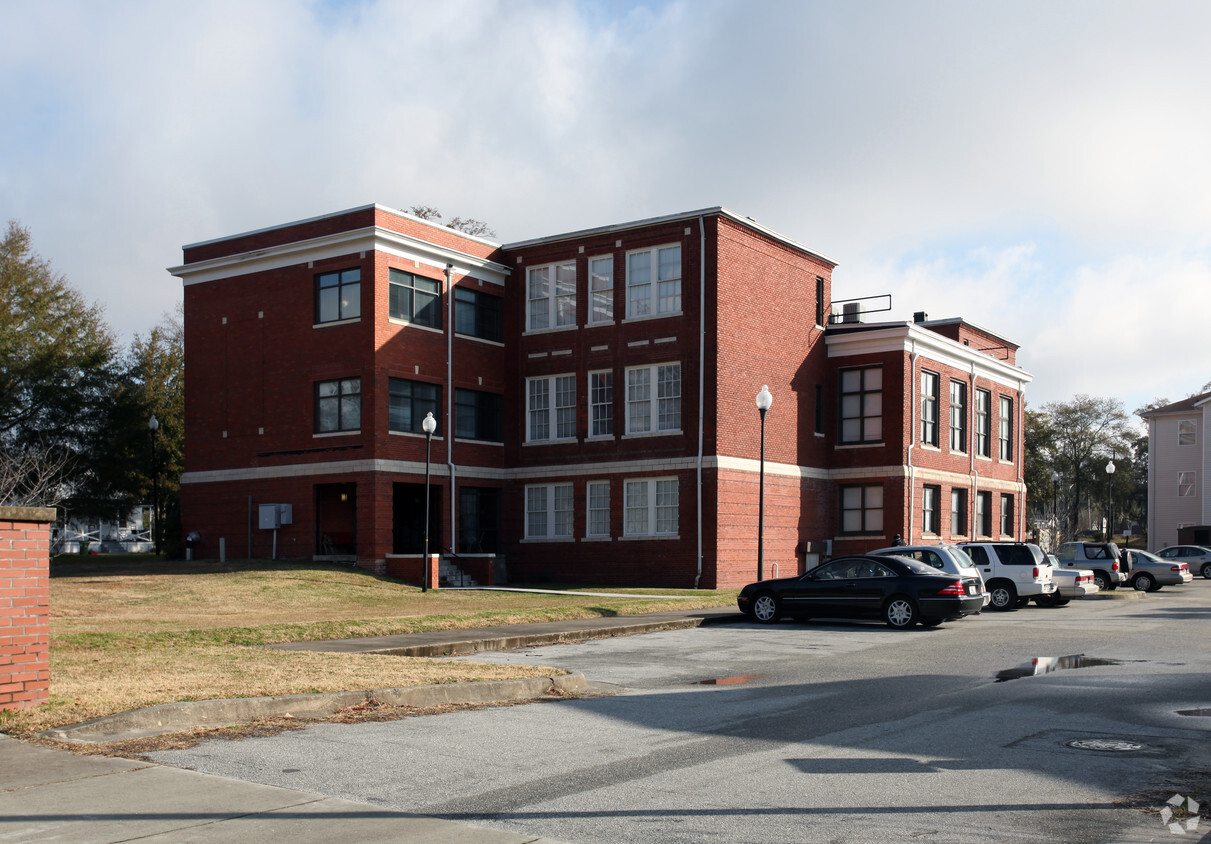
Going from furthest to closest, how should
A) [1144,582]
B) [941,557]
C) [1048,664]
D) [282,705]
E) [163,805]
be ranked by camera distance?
[1144,582] < [941,557] < [1048,664] < [282,705] < [163,805]

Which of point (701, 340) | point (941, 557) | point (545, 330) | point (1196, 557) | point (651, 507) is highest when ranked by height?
point (545, 330)

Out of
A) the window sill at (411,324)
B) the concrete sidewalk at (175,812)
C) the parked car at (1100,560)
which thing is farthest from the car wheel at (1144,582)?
the concrete sidewalk at (175,812)

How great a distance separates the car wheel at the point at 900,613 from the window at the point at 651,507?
45.4 feet

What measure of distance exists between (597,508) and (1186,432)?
52747 mm

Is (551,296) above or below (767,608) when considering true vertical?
above

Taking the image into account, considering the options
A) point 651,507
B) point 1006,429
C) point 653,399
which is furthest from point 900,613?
point 1006,429

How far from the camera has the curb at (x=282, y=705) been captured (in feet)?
31.1

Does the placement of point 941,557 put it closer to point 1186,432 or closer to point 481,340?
point 481,340

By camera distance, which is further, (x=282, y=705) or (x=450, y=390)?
(x=450, y=390)

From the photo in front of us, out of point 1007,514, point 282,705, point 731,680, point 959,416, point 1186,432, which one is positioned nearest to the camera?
point 282,705

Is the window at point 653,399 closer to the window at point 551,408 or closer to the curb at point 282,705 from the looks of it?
the window at point 551,408

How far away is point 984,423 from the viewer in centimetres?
4684

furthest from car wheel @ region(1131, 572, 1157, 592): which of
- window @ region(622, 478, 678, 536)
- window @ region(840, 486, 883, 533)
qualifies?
window @ region(622, 478, 678, 536)

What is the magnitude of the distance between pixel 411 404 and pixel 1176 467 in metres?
58.4
